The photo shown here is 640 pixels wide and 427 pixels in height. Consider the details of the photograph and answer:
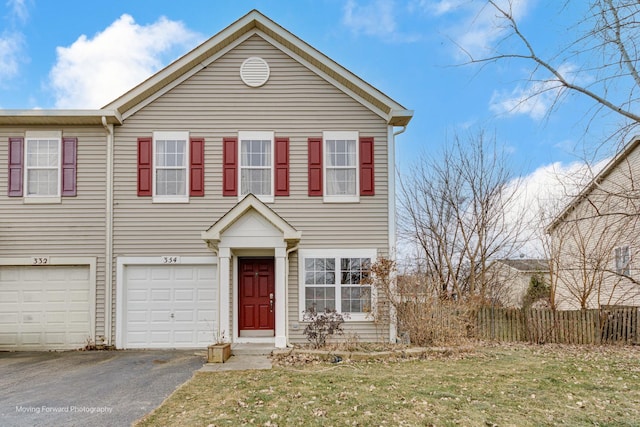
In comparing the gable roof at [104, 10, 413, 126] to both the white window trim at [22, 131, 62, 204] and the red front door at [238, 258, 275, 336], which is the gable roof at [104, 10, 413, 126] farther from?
the red front door at [238, 258, 275, 336]

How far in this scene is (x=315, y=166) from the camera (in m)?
11.7

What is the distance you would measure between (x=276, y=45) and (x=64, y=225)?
6760 millimetres

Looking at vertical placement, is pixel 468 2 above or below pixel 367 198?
above

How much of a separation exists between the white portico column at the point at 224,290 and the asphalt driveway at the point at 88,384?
2.46 feet

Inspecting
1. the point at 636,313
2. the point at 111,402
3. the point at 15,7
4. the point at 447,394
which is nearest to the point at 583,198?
the point at 447,394

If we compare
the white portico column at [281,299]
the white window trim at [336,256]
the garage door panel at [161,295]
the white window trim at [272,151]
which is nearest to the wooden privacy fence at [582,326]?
the white window trim at [336,256]

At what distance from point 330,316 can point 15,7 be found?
38.3 ft

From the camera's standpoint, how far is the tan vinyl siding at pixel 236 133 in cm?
1145

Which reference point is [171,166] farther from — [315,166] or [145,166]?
[315,166]

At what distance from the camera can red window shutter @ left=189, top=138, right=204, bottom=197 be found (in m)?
11.5

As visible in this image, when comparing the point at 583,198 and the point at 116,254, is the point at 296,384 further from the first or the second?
the point at 116,254

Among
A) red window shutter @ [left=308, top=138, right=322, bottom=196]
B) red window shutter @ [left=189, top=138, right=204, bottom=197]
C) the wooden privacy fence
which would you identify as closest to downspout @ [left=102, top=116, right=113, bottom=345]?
red window shutter @ [left=189, top=138, right=204, bottom=197]

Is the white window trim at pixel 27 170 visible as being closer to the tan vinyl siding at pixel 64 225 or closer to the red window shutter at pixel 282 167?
the tan vinyl siding at pixel 64 225

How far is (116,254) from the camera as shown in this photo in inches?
448
